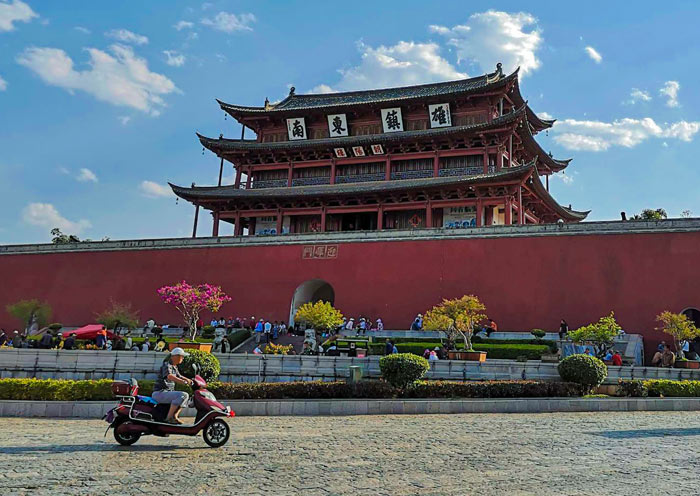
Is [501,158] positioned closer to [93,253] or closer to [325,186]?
[325,186]

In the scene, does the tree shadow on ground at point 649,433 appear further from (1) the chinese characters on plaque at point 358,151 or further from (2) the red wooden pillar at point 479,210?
(1) the chinese characters on plaque at point 358,151

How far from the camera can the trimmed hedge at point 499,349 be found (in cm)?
1678

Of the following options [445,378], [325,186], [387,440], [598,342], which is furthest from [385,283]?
[387,440]

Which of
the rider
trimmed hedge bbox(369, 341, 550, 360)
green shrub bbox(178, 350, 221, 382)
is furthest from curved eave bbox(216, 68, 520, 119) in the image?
the rider

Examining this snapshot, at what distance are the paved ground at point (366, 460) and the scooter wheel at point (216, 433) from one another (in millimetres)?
118

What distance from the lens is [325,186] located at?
28703 mm

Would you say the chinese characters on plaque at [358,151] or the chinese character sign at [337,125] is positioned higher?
the chinese character sign at [337,125]

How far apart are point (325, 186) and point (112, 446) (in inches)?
887

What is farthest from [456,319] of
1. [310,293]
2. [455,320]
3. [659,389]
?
[310,293]

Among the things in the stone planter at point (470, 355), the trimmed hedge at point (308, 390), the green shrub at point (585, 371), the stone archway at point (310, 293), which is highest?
→ the stone archway at point (310, 293)

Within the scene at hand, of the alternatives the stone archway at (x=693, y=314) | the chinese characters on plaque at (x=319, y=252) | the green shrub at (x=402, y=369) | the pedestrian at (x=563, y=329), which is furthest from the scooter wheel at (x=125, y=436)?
the chinese characters on plaque at (x=319, y=252)

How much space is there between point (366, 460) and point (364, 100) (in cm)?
2653

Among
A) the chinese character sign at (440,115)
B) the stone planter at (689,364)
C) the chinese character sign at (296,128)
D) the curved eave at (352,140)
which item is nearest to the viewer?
the stone planter at (689,364)

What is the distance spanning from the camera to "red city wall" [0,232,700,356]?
19.9 m
